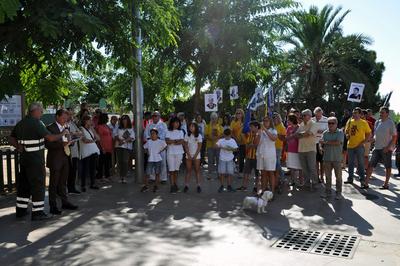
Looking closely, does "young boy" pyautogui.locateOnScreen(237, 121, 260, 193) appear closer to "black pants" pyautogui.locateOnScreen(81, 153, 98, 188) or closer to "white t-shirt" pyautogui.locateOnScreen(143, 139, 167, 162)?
"white t-shirt" pyautogui.locateOnScreen(143, 139, 167, 162)

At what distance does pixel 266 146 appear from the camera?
9203 millimetres

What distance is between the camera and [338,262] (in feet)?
17.9

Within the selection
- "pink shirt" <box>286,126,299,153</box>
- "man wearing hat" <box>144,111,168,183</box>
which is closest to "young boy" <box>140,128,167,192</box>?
"man wearing hat" <box>144,111,168,183</box>

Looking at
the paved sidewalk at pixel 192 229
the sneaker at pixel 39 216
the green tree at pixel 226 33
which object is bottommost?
the paved sidewalk at pixel 192 229

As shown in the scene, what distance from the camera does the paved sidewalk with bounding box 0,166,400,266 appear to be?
5.57 meters

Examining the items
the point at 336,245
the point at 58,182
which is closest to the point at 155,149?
the point at 58,182

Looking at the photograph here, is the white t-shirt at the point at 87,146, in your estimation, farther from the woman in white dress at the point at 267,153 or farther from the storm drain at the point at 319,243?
the storm drain at the point at 319,243

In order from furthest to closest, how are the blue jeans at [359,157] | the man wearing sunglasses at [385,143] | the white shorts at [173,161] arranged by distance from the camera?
the blue jeans at [359,157] < the man wearing sunglasses at [385,143] < the white shorts at [173,161]

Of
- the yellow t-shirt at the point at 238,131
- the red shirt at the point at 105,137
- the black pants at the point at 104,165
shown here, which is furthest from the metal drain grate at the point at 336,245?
the black pants at the point at 104,165

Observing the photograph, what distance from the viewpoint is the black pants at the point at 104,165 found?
11.6 m

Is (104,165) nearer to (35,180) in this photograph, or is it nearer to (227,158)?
(227,158)

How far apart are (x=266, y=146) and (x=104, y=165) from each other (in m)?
4.65

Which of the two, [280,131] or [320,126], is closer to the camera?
[280,131]

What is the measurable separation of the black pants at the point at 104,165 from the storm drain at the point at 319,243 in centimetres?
609
